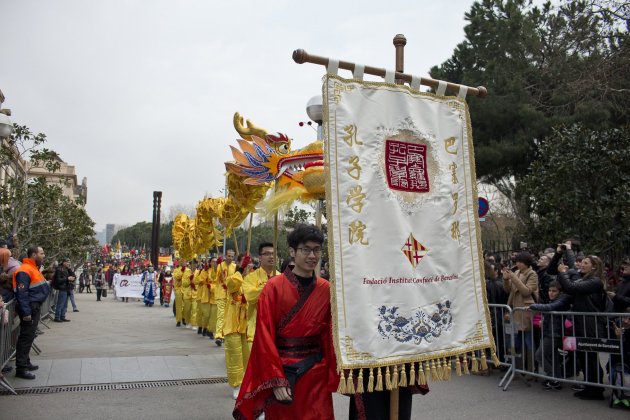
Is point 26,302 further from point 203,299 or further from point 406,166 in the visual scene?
point 406,166

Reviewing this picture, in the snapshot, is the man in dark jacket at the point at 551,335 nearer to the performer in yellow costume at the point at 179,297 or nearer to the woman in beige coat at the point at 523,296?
the woman in beige coat at the point at 523,296

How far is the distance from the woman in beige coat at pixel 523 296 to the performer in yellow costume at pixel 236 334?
3.23 m

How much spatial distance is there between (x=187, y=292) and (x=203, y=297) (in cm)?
167

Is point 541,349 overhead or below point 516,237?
below

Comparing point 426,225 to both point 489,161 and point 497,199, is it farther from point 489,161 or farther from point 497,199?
point 497,199

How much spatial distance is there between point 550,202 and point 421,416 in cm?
711

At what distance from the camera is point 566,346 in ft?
20.0

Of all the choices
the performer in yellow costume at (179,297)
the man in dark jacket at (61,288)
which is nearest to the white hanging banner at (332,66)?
the performer in yellow costume at (179,297)

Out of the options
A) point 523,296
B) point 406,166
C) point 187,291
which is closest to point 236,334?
point 406,166

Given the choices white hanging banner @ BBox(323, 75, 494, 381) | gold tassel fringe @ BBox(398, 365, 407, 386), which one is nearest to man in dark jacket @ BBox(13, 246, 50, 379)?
white hanging banner @ BBox(323, 75, 494, 381)

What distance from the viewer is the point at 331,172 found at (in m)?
3.14

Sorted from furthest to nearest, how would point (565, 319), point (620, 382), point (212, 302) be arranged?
point (212, 302) < point (565, 319) < point (620, 382)

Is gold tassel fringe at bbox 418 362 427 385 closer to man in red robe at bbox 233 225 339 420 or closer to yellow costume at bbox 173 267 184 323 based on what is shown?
man in red robe at bbox 233 225 339 420

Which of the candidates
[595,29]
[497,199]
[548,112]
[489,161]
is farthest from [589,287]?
[497,199]
